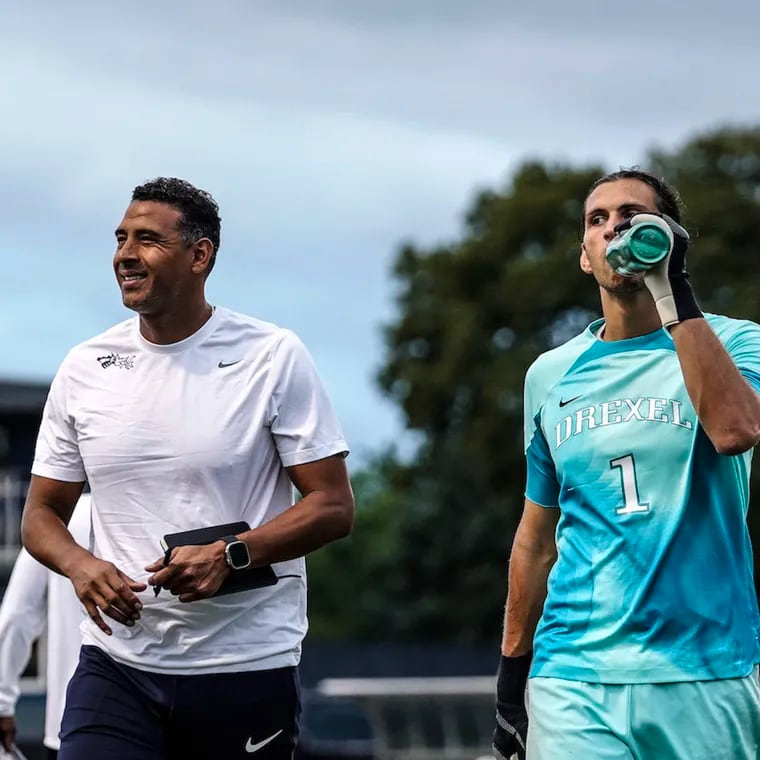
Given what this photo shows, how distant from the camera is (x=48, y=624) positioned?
805 cm

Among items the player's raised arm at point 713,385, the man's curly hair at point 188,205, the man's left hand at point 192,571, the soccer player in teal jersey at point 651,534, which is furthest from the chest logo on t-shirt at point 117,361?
the player's raised arm at point 713,385

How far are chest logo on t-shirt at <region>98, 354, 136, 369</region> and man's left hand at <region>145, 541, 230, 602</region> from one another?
783 mm

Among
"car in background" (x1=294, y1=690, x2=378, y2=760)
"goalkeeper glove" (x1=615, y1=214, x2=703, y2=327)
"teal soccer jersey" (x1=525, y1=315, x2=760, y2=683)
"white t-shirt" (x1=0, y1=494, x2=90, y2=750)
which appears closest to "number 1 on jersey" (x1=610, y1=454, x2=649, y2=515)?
"teal soccer jersey" (x1=525, y1=315, x2=760, y2=683)

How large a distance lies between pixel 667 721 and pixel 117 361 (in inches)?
91.1

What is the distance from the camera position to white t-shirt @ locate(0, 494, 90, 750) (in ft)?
25.1

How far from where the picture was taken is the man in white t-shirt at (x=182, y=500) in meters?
5.86

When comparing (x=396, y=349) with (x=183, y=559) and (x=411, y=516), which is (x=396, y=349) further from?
(x=183, y=559)

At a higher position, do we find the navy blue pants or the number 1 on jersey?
the number 1 on jersey

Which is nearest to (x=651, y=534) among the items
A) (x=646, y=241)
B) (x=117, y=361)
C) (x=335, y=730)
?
(x=646, y=241)

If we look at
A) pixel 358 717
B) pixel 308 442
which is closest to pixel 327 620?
pixel 358 717

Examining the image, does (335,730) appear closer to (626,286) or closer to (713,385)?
(626,286)

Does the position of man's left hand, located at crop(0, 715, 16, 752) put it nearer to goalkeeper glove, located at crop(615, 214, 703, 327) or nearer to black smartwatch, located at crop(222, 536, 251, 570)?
black smartwatch, located at crop(222, 536, 251, 570)

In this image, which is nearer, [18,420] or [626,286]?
[626,286]

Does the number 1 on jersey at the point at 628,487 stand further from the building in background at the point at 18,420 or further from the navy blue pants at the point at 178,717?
the building in background at the point at 18,420
